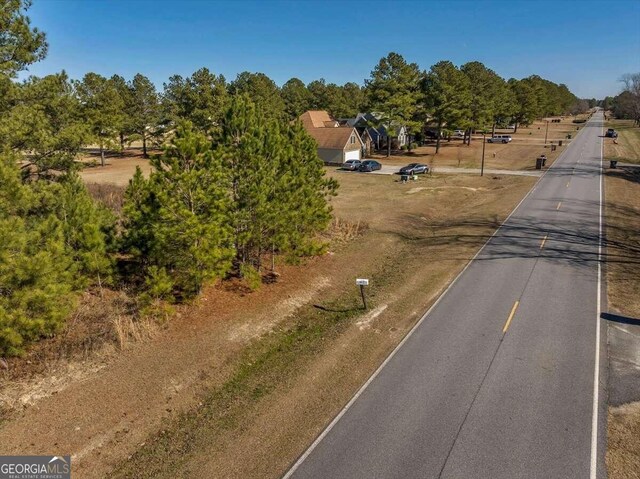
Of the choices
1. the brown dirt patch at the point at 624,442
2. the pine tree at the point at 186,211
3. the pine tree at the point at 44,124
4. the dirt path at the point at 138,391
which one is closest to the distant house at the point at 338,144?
the pine tree at the point at 44,124

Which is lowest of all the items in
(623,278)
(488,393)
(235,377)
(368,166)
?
(235,377)

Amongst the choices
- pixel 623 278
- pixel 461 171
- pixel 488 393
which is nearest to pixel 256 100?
pixel 461 171

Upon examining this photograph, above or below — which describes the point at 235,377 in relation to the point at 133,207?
below

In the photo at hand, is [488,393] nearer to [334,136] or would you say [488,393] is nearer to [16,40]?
[16,40]

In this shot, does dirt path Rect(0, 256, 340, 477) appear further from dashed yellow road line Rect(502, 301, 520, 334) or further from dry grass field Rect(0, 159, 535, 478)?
dashed yellow road line Rect(502, 301, 520, 334)

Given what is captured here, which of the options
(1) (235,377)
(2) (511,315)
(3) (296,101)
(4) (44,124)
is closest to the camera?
(1) (235,377)

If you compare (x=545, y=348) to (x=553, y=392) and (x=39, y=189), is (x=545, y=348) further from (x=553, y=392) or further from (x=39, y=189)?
(x=39, y=189)

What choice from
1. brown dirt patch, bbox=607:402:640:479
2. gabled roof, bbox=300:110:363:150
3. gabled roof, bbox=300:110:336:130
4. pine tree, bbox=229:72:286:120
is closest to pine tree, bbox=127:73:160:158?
pine tree, bbox=229:72:286:120

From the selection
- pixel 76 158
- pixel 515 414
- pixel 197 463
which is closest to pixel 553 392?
pixel 515 414

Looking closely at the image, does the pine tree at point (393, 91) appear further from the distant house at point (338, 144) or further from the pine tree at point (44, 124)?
the pine tree at point (44, 124)
